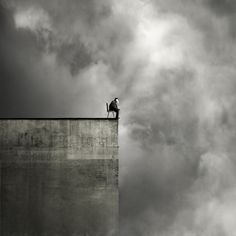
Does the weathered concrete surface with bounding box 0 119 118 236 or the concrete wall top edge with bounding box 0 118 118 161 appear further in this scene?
the concrete wall top edge with bounding box 0 118 118 161

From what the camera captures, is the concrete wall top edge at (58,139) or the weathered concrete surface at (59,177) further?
the concrete wall top edge at (58,139)

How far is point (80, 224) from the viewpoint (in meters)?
19.7

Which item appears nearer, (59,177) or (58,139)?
(59,177)

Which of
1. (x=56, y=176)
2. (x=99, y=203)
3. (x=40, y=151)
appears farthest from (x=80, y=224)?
(x=40, y=151)

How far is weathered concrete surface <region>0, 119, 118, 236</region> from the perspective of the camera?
64.9ft

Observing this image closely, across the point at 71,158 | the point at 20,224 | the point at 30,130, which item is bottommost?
the point at 20,224

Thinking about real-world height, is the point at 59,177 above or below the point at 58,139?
below

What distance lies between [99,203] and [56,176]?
2.41m

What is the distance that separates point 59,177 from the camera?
2012 centimetres

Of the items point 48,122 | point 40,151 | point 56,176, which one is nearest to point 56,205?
point 56,176

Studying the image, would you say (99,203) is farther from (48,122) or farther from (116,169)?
(48,122)

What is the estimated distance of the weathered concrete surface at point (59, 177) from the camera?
19781 millimetres

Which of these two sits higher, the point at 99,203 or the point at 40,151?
the point at 40,151

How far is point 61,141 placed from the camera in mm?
20422
